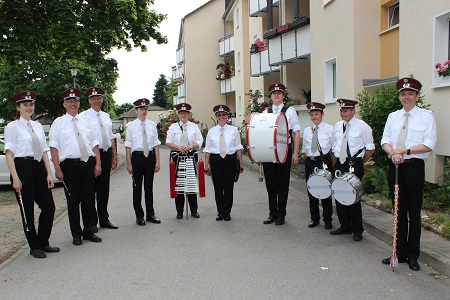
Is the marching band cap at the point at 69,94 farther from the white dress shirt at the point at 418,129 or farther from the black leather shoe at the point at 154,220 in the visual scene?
the white dress shirt at the point at 418,129

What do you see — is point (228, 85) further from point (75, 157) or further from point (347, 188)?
point (347, 188)

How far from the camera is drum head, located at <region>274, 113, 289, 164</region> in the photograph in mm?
7230

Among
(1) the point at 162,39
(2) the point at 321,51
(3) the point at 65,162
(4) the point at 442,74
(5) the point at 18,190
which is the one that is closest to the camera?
(5) the point at 18,190

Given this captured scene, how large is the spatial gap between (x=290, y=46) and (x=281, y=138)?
12657mm

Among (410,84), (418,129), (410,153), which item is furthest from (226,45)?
(410,153)

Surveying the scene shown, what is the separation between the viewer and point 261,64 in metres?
24.7

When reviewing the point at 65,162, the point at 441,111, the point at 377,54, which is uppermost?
the point at 377,54

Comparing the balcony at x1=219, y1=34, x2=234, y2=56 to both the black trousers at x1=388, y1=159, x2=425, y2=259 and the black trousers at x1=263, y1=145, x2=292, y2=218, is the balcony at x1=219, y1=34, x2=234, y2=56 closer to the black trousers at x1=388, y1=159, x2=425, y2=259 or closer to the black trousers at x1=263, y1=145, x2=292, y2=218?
the black trousers at x1=263, y1=145, x2=292, y2=218

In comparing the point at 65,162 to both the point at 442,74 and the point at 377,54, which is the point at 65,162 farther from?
the point at 377,54

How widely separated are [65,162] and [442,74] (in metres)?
6.27

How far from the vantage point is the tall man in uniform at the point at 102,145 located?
25.4 ft

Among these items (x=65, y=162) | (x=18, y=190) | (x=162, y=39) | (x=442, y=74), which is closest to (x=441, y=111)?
(x=442, y=74)

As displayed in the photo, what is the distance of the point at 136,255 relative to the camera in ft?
20.4

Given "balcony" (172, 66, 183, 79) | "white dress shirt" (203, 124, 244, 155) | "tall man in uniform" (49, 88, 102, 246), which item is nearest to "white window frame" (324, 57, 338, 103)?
"white dress shirt" (203, 124, 244, 155)
